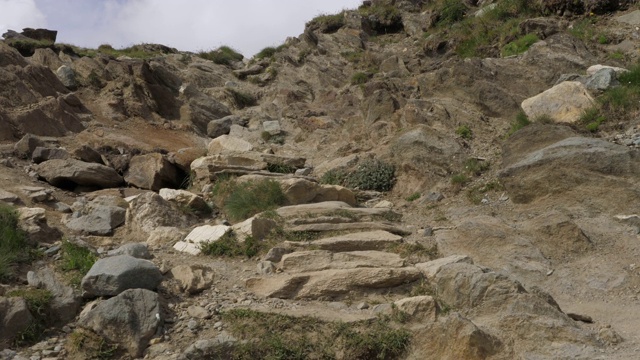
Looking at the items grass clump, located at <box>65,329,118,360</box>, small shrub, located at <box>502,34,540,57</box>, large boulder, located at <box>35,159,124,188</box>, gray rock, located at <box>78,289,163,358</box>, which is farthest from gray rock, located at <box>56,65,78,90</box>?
grass clump, located at <box>65,329,118,360</box>

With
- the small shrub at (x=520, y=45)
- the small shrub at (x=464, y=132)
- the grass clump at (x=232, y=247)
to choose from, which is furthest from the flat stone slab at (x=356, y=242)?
the small shrub at (x=520, y=45)

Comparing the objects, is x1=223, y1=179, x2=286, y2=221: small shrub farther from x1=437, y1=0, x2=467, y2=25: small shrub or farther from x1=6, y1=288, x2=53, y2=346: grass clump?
x1=437, y1=0, x2=467, y2=25: small shrub

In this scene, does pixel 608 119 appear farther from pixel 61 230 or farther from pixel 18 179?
pixel 18 179

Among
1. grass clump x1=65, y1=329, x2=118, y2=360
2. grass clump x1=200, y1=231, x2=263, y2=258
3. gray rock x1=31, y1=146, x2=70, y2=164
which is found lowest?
grass clump x1=65, y1=329, x2=118, y2=360

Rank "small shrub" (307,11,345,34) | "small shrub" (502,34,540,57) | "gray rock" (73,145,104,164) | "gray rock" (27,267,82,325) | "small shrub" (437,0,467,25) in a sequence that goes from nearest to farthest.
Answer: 1. "gray rock" (27,267,82,325)
2. "gray rock" (73,145,104,164)
3. "small shrub" (502,34,540,57)
4. "small shrub" (437,0,467,25)
5. "small shrub" (307,11,345,34)

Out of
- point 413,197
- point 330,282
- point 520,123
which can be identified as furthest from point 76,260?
point 520,123

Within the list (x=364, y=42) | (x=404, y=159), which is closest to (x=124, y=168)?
(x=404, y=159)

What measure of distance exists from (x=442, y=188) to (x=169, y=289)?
4841 millimetres

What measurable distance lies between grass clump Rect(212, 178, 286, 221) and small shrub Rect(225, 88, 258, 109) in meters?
8.34

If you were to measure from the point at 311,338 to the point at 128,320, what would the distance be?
62.0 inches

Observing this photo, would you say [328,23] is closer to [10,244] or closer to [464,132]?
[464,132]

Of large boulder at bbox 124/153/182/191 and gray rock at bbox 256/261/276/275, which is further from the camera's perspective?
large boulder at bbox 124/153/182/191

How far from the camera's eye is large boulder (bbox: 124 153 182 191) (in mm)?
11602

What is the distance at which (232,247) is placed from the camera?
27.0ft
